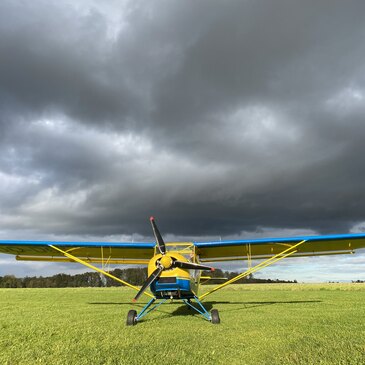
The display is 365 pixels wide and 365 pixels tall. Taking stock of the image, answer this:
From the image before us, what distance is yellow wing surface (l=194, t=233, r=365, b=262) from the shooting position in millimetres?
12884

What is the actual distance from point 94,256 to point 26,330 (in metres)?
8.63

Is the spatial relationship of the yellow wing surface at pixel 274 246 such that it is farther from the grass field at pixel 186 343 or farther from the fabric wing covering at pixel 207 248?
the grass field at pixel 186 343

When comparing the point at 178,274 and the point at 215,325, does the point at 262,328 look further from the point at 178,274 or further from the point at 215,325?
the point at 178,274

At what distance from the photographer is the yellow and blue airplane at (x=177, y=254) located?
382 inches

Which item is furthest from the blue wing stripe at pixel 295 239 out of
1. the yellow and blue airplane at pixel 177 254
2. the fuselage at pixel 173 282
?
the fuselage at pixel 173 282

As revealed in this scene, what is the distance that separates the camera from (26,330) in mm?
7855

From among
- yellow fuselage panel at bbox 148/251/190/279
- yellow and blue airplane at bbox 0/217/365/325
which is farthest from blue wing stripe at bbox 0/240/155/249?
yellow fuselage panel at bbox 148/251/190/279

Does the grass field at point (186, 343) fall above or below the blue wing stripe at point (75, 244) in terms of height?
below

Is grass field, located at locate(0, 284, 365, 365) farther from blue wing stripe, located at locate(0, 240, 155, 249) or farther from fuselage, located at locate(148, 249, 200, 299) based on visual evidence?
blue wing stripe, located at locate(0, 240, 155, 249)

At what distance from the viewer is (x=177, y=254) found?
10086 millimetres

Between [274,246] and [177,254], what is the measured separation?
6642 mm

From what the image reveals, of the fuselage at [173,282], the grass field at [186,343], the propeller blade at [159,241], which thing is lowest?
the grass field at [186,343]

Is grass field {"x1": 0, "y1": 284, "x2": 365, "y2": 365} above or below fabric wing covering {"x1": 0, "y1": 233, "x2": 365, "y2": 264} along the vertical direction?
below

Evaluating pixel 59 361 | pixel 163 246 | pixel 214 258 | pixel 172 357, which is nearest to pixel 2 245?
pixel 163 246
